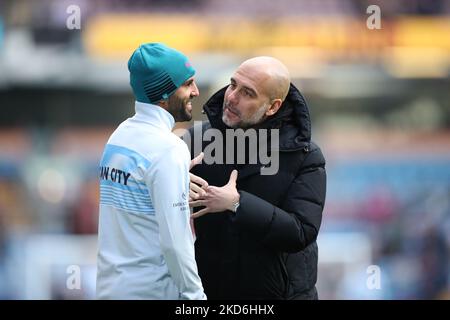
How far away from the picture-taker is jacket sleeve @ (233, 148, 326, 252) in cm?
336

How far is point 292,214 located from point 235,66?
14278mm

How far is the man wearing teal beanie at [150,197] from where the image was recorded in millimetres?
2984

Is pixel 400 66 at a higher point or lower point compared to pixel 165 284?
higher

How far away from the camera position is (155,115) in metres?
3.16

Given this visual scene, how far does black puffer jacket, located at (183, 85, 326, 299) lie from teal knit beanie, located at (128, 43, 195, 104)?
0.49 meters

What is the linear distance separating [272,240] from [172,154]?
0.61 m

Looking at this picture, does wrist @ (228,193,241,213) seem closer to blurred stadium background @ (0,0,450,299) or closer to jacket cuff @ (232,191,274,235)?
jacket cuff @ (232,191,274,235)

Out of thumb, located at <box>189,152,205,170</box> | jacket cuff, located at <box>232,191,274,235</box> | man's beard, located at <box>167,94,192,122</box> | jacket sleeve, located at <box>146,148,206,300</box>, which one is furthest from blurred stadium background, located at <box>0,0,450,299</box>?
jacket sleeve, located at <box>146,148,206,300</box>

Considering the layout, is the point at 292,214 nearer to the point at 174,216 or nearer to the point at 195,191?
the point at 195,191

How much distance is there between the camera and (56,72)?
17750mm

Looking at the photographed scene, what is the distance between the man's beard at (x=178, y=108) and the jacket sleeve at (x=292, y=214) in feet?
1.30

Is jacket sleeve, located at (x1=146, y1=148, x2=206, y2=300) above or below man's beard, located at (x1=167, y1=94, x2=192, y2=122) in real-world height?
below
